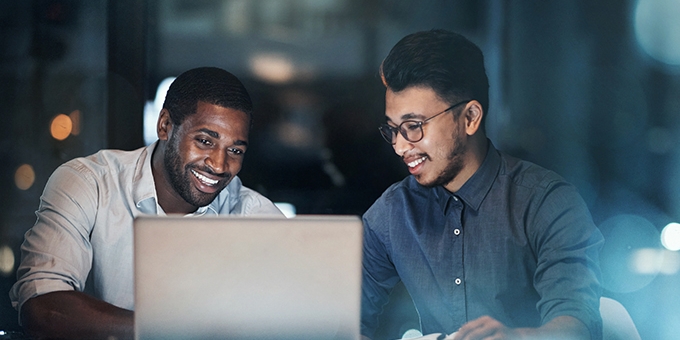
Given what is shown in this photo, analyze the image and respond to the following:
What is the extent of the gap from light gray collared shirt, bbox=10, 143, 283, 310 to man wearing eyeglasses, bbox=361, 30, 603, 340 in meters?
0.73

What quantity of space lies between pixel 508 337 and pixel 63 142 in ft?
7.23

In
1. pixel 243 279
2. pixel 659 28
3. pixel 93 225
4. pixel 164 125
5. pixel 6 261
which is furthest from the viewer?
pixel 659 28

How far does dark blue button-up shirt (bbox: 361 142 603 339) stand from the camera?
88.0 inches

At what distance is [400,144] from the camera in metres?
2.50

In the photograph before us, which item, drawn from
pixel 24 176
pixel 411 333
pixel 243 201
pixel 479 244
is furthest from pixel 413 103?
pixel 24 176

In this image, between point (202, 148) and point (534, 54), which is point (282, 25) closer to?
point (202, 148)

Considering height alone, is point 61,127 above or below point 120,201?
above

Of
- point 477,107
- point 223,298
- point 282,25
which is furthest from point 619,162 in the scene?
point 223,298

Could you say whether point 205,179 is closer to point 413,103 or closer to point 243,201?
point 243,201

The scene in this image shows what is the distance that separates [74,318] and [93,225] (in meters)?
0.50

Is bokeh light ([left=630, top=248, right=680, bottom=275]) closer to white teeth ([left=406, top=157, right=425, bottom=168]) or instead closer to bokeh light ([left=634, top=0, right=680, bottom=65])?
bokeh light ([left=634, top=0, right=680, bottom=65])

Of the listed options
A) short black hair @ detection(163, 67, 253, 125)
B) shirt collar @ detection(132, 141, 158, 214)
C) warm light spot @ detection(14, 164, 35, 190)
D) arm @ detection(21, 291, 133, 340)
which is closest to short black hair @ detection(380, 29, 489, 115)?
short black hair @ detection(163, 67, 253, 125)

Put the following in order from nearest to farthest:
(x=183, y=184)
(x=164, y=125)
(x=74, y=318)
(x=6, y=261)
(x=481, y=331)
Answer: (x=481, y=331) → (x=74, y=318) → (x=183, y=184) → (x=164, y=125) → (x=6, y=261)

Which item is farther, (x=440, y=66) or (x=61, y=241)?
(x=440, y=66)
